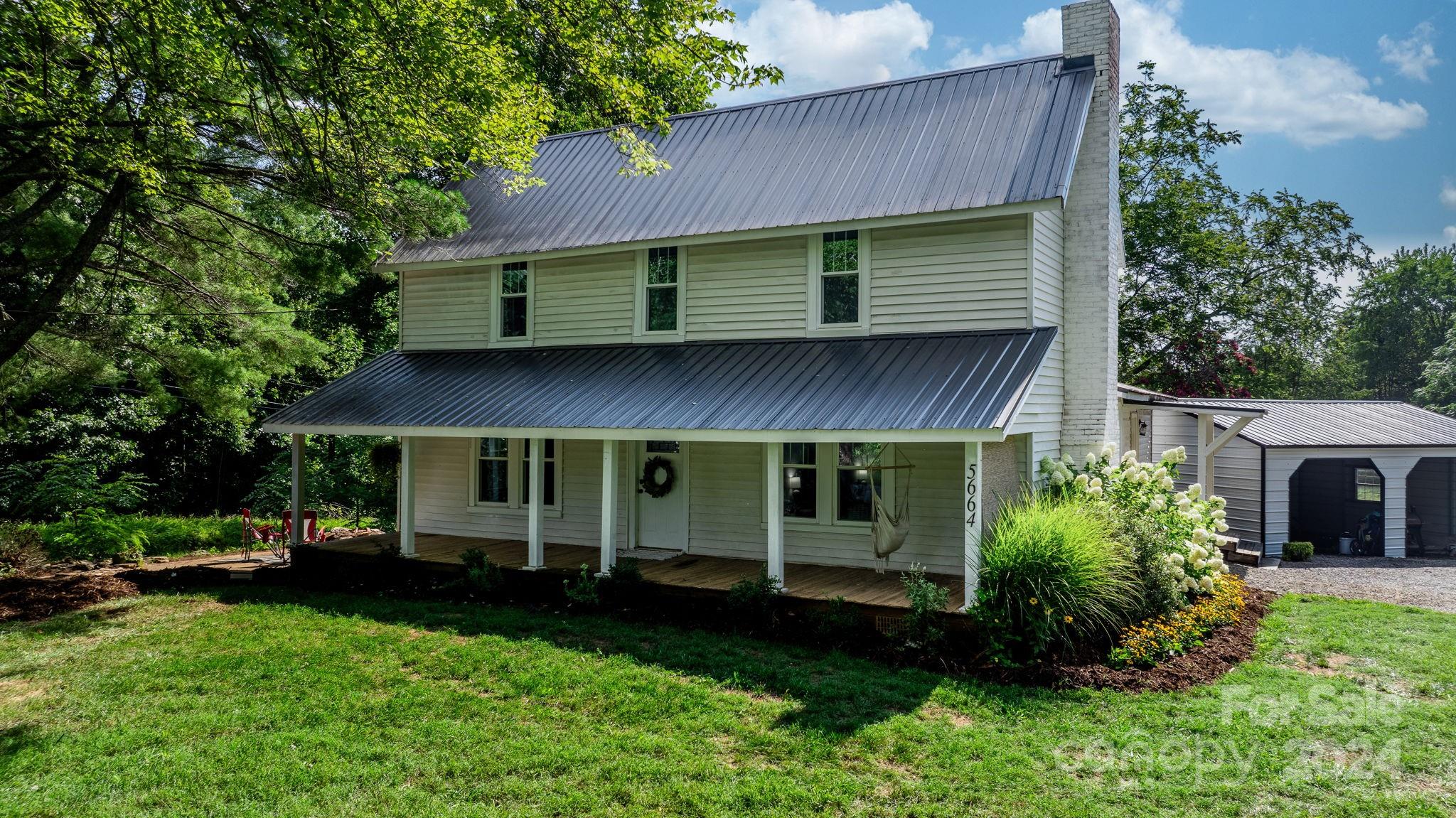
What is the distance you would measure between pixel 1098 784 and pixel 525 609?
6930mm

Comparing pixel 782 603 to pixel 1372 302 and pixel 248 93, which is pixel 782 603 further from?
pixel 1372 302

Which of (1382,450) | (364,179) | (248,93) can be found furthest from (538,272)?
(1382,450)

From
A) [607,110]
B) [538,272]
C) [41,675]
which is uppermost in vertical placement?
[607,110]

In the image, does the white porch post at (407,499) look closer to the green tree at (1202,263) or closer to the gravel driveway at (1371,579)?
the gravel driveway at (1371,579)

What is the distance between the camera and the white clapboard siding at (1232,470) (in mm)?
15859

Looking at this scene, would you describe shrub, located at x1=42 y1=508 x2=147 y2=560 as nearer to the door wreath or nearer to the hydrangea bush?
the door wreath

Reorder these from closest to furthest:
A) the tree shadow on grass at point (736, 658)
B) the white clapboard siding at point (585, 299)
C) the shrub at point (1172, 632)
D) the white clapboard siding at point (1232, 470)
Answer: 1. the tree shadow on grass at point (736, 658)
2. the shrub at point (1172, 632)
3. the white clapboard siding at point (585, 299)
4. the white clapboard siding at point (1232, 470)

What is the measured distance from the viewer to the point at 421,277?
47.7ft

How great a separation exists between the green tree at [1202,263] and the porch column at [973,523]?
17.3 metres

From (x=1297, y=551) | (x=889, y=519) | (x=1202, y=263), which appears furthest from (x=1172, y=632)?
(x=1202, y=263)

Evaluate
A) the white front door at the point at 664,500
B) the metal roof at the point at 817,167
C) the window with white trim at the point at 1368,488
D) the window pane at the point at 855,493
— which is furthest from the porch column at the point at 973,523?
the window with white trim at the point at 1368,488

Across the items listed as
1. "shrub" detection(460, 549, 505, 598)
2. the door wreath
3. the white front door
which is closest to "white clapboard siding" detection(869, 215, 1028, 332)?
the white front door

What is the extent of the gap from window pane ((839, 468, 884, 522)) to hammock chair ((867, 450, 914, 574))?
89 millimetres

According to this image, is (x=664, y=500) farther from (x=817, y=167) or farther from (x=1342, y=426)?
(x=1342, y=426)
